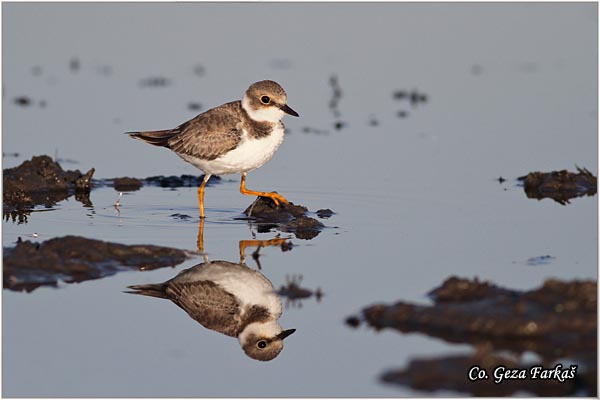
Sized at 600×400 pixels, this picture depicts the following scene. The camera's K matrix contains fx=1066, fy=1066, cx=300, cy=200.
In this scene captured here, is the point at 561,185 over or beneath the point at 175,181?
beneath

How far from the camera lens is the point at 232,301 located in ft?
29.4

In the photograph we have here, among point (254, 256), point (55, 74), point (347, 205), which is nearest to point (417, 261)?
point (254, 256)

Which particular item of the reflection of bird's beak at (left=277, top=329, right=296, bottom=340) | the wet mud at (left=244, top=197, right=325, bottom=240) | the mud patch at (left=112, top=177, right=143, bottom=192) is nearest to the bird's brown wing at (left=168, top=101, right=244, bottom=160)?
the wet mud at (left=244, top=197, right=325, bottom=240)

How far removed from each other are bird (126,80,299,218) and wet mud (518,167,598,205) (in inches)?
126

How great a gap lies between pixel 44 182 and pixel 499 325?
269 inches

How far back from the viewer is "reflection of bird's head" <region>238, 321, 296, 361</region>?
312 inches

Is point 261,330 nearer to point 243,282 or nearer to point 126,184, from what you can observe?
point 243,282

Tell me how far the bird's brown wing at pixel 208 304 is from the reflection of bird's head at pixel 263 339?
0.13 metres

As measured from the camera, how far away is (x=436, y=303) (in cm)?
841

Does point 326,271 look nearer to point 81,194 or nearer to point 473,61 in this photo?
point 81,194

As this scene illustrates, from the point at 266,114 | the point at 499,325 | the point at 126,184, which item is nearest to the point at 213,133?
the point at 266,114

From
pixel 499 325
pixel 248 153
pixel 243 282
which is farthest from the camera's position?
pixel 248 153

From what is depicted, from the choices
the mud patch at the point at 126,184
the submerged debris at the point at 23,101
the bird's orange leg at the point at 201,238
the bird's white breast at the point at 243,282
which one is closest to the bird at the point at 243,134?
the bird's orange leg at the point at 201,238

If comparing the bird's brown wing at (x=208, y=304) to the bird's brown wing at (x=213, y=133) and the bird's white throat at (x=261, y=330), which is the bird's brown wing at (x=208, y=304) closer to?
the bird's white throat at (x=261, y=330)
